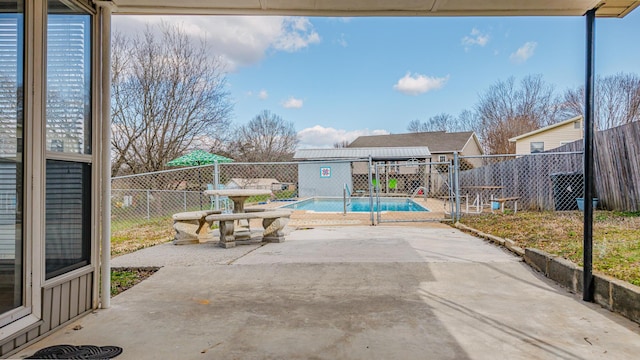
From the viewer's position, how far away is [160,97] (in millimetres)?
12836

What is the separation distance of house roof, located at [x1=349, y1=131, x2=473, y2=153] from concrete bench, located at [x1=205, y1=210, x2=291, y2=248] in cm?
2198

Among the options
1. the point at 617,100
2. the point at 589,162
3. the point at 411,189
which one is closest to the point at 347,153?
the point at 411,189

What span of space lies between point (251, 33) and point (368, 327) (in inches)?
569

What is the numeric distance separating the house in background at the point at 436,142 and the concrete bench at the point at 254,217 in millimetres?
20893

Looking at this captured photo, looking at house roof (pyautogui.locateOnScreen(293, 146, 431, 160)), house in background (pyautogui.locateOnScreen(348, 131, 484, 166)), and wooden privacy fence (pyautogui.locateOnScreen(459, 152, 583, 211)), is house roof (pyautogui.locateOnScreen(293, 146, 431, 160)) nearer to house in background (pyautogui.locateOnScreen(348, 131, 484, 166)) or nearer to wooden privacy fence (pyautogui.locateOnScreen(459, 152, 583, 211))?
house in background (pyautogui.locateOnScreen(348, 131, 484, 166))

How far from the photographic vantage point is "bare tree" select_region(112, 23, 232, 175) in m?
12.4

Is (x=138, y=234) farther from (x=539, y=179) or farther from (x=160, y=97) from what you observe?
(x=539, y=179)

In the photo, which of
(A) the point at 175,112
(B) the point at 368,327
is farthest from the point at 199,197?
(B) the point at 368,327

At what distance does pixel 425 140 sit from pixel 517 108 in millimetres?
7433

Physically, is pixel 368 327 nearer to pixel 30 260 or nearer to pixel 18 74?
pixel 30 260

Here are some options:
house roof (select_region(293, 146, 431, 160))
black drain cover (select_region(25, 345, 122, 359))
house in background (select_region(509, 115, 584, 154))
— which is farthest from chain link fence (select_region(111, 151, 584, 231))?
house in background (select_region(509, 115, 584, 154))

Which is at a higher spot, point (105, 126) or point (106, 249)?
point (105, 126)

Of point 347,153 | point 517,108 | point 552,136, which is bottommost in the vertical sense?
point 347,153

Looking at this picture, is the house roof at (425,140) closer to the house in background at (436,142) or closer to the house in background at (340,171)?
the house in background at (436,142)
